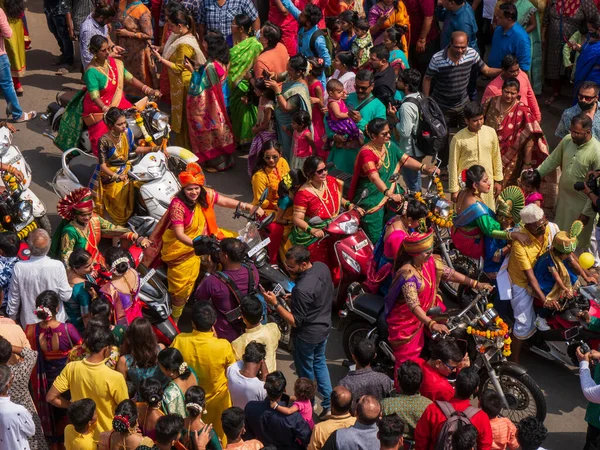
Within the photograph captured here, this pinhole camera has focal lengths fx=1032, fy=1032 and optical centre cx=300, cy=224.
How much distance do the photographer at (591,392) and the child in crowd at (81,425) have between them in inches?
141

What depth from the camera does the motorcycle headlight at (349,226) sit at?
31.3 ft

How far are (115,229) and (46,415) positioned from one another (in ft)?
7.34

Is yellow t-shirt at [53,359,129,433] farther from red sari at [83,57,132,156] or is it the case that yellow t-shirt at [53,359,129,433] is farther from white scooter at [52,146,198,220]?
red sari at [83,57,132,156]

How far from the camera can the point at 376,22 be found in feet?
41.4

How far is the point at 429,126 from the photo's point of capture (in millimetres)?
10703

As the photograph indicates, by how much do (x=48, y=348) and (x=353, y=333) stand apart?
272 cm

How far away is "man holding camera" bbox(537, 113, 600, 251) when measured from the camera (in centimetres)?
1004

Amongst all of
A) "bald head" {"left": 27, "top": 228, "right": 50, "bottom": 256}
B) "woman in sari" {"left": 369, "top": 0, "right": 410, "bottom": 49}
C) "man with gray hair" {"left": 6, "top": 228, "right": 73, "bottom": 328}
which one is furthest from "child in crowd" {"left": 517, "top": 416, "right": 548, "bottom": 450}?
"woman in sari" {"left": 369, "top": 0, "right": 410, "bottom": 49}

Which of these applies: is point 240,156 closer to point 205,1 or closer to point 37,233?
point 205,1

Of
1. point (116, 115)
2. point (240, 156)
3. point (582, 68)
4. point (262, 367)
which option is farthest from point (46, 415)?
point (582, 68)

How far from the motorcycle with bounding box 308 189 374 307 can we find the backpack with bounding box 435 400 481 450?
272cm

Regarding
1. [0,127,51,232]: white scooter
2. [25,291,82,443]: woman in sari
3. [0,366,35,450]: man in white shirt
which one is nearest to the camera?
[0,366,35,450]: man in white shirt

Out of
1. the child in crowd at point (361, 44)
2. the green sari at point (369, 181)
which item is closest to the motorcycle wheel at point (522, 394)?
the green sari at point (369, 181)

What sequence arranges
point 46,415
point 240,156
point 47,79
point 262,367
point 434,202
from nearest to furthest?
point 262,367
point 46,415
point 434,202
point 240,156
point 47,79
